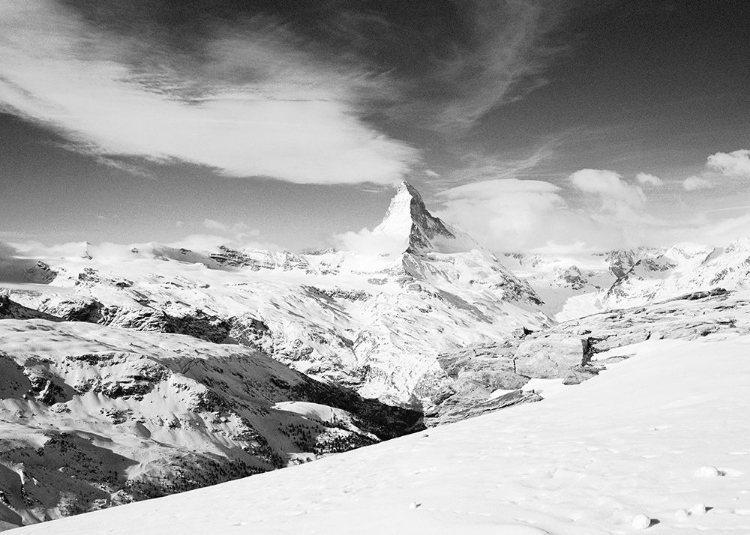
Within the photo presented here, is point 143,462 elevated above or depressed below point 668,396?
below

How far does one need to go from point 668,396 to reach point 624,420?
3.67 metres

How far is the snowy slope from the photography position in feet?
28.7

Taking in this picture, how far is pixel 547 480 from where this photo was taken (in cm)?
1148

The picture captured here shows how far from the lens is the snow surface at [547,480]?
8750mm

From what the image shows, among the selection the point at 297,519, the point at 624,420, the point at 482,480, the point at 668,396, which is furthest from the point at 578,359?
the point at 297,519

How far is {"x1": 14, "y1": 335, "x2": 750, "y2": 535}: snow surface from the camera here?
8.75m

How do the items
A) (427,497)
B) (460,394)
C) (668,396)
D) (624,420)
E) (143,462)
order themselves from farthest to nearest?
(143,462)
(460,394)
(668,396)
(624,420)
(427,497)

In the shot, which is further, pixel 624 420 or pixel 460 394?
pixel 460 394

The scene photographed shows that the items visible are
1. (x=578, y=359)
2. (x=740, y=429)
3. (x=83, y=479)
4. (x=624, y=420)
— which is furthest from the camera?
(x=83, y=479)

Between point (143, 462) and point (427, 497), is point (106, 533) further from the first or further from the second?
point (143, 462)

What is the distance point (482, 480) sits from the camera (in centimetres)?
1252

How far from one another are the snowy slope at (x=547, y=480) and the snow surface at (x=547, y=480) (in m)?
0.05

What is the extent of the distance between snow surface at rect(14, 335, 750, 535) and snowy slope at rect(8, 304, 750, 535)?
0.05 m

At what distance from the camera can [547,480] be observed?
11477 millimetres
